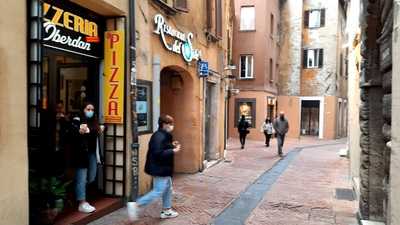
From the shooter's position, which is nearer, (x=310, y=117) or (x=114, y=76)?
(x=114, y=76)

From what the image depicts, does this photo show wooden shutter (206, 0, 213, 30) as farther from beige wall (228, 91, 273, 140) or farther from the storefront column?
beige wall (228, 91, 273, 140)

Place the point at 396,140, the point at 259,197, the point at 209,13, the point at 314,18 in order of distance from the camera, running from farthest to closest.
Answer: the point at 314,18
the point at 209,13
the point at 259,197
the point at 396,140

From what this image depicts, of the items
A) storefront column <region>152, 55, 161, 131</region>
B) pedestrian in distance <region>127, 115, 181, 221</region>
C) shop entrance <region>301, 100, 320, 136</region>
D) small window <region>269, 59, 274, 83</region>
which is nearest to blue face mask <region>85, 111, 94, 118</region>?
pedestrian in distance <region>127, 115, 181, 221</region>

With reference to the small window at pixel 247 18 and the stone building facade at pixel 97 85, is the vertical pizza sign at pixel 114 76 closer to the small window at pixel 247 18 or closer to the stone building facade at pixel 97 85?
the stone building facade at pixel 97 85

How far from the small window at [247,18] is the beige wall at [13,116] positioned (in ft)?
74.4

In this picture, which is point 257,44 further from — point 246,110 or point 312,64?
point 312,64

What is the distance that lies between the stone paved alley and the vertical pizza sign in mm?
1651

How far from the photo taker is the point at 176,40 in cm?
978

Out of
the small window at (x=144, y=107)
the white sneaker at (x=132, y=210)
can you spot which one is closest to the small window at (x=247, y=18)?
the small window at (x=144, y=107)

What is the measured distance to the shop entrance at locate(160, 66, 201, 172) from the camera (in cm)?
1138

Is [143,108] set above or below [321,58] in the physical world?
below

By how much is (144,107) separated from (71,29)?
223 cm

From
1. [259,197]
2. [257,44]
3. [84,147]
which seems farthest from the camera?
[257,44]

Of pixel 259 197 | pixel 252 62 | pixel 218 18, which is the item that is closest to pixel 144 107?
pixel 259 197
